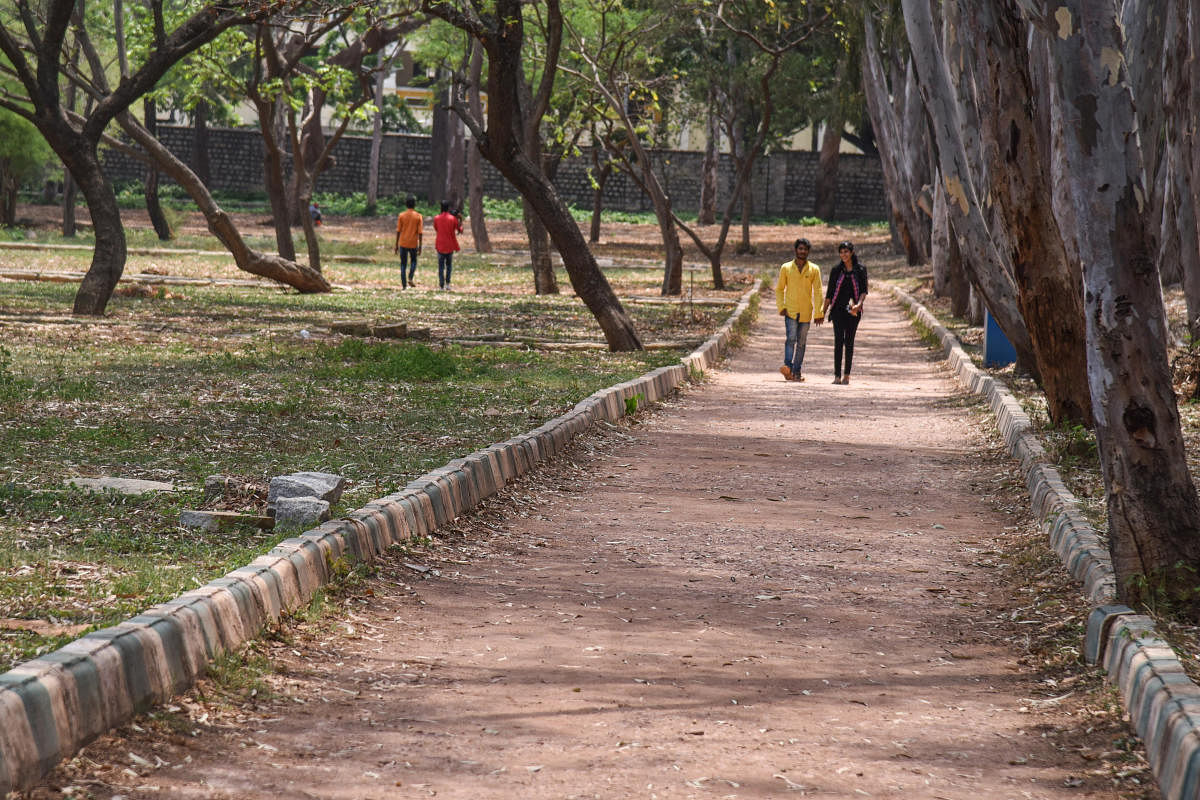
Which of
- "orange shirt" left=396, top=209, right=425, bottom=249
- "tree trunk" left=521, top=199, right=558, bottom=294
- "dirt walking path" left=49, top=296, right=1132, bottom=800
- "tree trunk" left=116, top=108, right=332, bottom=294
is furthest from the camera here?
"orange shirt" left=396, top=209, right=425, bottom=249

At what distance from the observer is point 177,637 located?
446 centimetres

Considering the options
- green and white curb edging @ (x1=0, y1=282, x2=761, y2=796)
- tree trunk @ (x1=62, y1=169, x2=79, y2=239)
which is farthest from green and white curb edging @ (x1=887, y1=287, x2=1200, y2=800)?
tree trunk @ (x1=62, y1=169, x2=79, y2=239)

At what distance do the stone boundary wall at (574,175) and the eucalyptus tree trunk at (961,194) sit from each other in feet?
127

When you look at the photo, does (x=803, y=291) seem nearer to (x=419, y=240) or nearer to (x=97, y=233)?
(x=97, y=233)

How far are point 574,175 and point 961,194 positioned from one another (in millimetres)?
42006

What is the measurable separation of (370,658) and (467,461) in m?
2.81

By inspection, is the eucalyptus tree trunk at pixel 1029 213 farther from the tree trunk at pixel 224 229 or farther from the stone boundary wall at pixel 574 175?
the stone boundary wall at pixel 574 175

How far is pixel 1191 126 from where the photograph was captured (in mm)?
13930

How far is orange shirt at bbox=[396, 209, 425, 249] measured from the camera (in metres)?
25.4

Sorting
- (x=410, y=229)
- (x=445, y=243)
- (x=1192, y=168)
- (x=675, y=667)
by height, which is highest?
(x=1192, y=168)

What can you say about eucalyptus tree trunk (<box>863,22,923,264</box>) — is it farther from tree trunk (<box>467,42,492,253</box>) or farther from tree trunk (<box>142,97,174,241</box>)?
tree trunk (<box>142,97,174,241</box>)

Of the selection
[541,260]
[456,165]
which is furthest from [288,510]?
[456,165]

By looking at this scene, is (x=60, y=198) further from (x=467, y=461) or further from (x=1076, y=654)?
(x=1076, y=654)

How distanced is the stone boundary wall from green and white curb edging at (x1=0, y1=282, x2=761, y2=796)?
4748 cm
